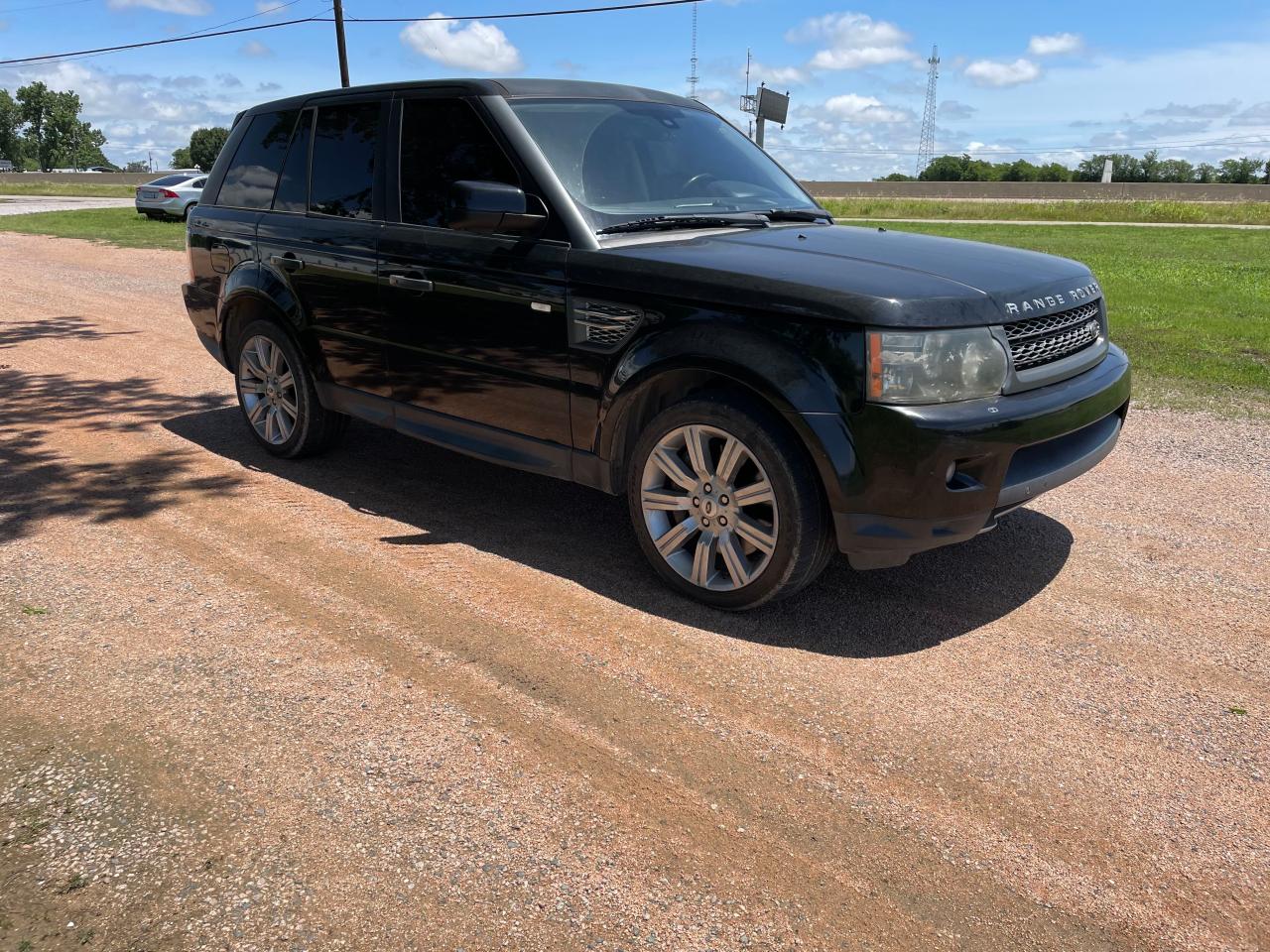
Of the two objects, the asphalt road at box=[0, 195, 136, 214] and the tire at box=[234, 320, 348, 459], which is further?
the asphalt road at box=[0, 195, 136, 214]

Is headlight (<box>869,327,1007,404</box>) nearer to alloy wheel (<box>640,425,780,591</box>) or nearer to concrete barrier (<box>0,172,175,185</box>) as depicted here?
alloy wheel (<box>640,425,780,591</box>)

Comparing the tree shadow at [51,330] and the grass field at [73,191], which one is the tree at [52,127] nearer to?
the grass field at [73,191]

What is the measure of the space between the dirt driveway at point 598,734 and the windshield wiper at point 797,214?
164 cm

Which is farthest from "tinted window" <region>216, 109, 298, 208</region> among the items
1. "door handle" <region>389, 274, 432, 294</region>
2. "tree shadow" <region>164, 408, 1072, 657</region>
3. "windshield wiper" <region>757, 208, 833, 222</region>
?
"windshield wiper" <region>757, 208, 833, 222</region>

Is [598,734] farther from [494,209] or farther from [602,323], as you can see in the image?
[494,209]

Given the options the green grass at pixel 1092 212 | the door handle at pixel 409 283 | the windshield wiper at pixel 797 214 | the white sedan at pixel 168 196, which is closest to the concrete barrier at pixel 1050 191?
the green grass at pixel 1092 212

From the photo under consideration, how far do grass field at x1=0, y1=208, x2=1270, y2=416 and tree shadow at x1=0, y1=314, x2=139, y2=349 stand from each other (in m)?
8.94

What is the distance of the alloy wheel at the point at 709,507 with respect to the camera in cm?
378

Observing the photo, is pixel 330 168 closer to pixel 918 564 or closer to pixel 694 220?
pixel 694 220

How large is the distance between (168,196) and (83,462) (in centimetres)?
2330

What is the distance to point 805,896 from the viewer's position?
2.49 metres

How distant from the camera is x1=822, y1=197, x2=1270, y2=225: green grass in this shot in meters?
34.0

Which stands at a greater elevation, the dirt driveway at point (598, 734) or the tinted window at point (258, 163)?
the tinted window at point (258, 163)

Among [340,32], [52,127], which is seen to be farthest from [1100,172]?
[52,127]
